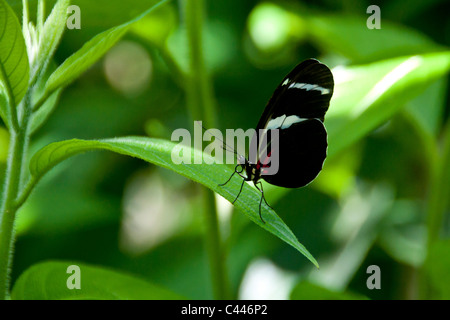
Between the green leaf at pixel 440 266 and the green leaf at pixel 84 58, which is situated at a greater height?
the green leaf at pixel 84 58

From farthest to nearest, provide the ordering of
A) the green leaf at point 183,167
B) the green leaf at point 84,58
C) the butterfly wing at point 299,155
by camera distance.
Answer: the butterfly wing at point 299,155 < the green leaf at point 84,58 < the green leaf at point 183,167

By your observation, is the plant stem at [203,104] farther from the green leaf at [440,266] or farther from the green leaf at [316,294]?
the green leaf at [440,266]

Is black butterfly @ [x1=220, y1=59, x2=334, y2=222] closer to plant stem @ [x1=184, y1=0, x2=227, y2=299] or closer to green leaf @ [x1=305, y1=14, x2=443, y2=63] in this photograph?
plant stem @ [x1=184, y1=0, x2=227, y2=299]

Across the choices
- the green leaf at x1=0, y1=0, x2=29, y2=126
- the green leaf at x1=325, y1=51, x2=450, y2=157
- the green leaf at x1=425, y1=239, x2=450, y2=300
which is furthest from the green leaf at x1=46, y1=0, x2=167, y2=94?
the green leaf at x1=425, y1=239, x2=450, y2=300

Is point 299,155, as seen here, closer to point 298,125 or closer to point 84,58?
point 298,125

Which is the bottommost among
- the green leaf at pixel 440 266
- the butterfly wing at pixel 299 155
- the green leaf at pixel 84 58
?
the green leaf at pixel 440 266

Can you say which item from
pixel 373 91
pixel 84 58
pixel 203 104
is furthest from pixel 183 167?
pixel 373 91

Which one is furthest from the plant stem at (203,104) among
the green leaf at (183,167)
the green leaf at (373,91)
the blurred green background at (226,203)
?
the blurred green background at (226,203)
